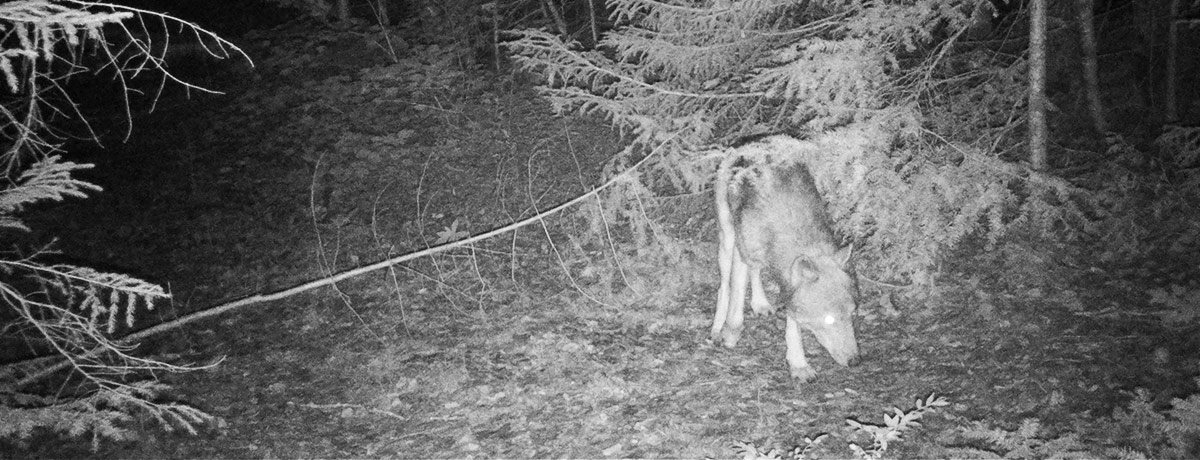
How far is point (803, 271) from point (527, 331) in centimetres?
307

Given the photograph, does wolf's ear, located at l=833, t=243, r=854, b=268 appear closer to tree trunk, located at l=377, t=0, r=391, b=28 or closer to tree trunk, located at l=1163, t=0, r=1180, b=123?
tree trunk, located at l=1163, t=0, r=1180, b=123

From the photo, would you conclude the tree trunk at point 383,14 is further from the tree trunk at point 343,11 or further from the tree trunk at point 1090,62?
the tree trunk at point 1090,62

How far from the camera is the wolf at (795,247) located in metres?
5.73

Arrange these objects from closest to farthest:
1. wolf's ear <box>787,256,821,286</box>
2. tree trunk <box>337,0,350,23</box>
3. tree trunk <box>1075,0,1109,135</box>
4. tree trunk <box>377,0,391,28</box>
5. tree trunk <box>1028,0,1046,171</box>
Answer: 1. wolf's ear <box>787,256,821,286</box>
2. tree trunk <box>1028,0,1046,171</box>
3. tree trunk <box>1075,0,1109,135</box>
4. tree trunk <box>377,0,391,28</box>
5. tree trunk <box>337,0,350,23</box>

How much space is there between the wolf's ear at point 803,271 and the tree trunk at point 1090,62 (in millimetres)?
6376

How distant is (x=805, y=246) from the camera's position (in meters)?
5.80

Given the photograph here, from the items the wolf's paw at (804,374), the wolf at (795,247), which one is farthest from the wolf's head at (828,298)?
the wolf's paw at (804,374)

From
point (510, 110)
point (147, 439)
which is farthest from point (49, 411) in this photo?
point (510, 110)

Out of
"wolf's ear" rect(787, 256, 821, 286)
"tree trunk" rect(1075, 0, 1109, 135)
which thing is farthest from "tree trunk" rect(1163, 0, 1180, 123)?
"wolf's ear" rect(787, 256, 821, 286)

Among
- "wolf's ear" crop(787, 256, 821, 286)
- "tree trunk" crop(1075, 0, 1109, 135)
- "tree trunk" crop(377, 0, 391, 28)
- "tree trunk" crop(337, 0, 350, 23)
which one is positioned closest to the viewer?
"wolf's ear" crop(787, 256, 821, 286)

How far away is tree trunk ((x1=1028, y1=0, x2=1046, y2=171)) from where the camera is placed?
6359mm

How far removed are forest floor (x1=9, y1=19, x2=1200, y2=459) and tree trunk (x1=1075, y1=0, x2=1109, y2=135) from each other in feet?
11.2

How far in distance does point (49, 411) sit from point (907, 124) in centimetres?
749

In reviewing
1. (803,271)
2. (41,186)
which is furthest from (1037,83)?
(41,186)
